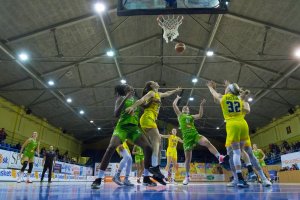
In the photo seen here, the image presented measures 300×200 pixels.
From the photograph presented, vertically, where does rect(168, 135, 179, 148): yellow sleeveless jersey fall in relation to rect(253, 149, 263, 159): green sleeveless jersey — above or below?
above

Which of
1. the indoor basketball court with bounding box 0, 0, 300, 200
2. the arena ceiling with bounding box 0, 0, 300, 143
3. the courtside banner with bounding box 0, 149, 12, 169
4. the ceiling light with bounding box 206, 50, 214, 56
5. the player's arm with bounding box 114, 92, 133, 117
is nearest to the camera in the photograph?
the player's arm with bounding box 114, 92, 133, 117

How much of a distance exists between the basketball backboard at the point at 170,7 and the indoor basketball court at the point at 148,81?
0.04 m

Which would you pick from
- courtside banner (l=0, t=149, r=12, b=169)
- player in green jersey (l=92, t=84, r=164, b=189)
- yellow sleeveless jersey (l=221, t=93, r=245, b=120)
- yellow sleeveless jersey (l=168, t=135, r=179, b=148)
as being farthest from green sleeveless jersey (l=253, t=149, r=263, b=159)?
courtside banner (l=0, t=149, r=12, b=169)

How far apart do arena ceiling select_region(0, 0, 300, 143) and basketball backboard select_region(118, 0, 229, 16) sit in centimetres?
580

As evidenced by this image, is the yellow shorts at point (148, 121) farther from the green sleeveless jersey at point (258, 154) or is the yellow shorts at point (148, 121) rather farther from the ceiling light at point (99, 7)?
the ceiling light at point (99, 7)

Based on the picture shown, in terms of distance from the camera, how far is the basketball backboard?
6.73m

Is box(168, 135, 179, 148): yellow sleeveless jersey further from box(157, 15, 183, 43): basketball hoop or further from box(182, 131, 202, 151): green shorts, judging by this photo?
box(157, 15, 183, 43): basketball hoop

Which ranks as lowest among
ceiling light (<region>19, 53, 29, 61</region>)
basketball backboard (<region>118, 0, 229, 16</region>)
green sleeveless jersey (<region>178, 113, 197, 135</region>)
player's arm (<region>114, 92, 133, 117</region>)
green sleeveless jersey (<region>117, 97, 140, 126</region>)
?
green sleeveless jersey (<region>117, 97, 140, 126</region>)

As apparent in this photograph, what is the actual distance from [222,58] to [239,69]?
1.66 meters

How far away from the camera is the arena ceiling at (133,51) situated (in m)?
12.4

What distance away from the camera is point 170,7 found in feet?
22.8

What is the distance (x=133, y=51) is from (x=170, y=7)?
11.0 meters

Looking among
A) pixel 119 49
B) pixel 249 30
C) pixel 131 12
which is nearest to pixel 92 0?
pixel 119 49

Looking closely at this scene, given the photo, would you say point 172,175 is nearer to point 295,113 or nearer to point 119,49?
point 119,49
